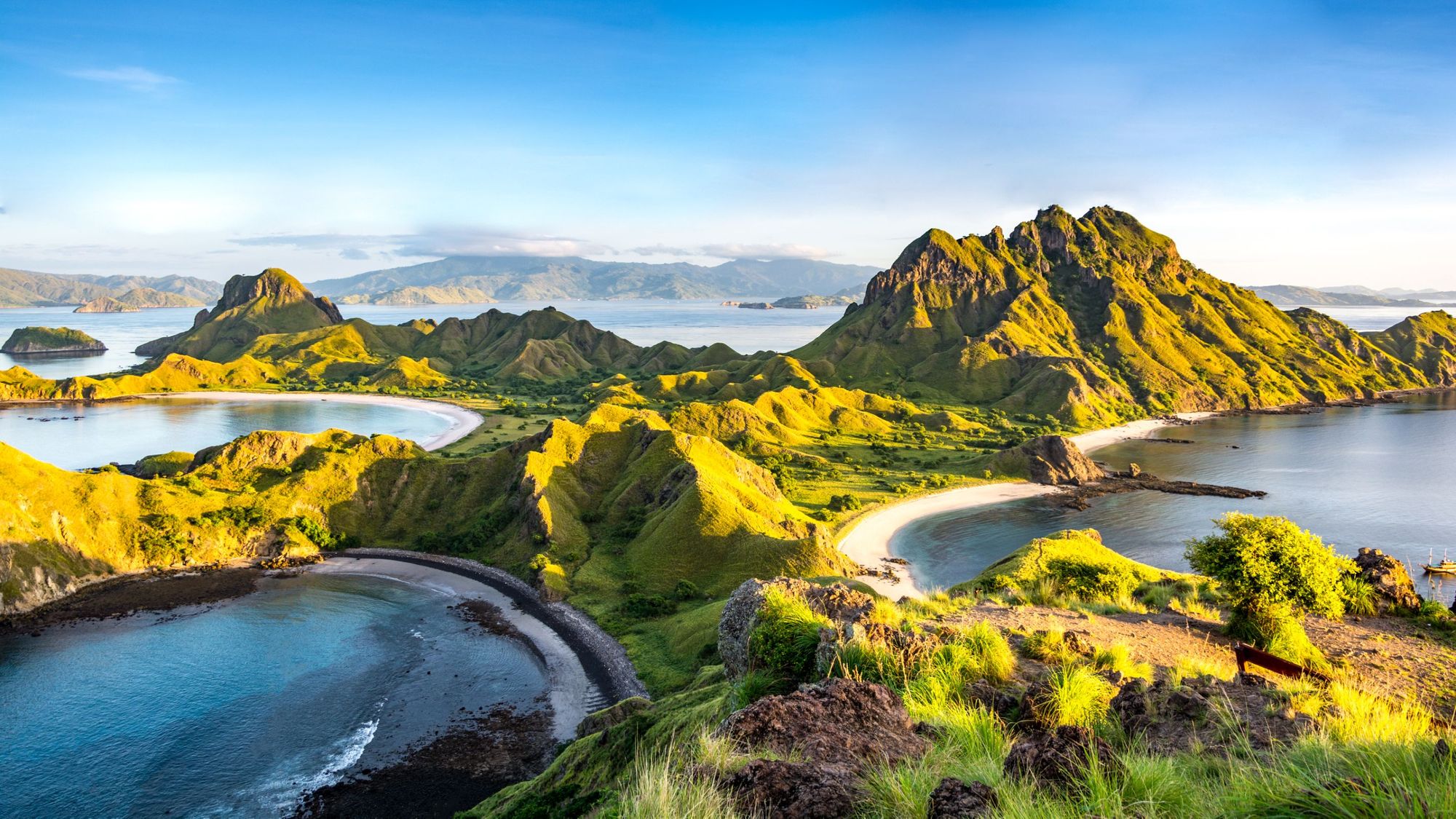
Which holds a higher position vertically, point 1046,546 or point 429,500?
point 1046,546

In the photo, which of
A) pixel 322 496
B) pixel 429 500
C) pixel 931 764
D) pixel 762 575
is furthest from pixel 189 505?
pixel 931 764

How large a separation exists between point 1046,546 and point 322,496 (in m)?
93.5

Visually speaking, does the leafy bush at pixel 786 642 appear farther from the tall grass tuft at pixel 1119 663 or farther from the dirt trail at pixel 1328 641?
the dirt trail at pixel 1328 641

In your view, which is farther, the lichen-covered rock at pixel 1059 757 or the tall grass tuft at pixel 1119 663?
the tall grass tuft at pixel 1119 663

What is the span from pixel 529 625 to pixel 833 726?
6523 centimetres

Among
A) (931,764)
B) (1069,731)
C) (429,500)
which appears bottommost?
(429,500)

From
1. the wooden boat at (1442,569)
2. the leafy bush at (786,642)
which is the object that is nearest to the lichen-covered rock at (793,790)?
the leafy bush at (786,642)

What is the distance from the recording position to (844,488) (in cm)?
12706

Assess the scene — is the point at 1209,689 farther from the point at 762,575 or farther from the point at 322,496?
the point at 322,496

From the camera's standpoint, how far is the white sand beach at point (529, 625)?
5547cm

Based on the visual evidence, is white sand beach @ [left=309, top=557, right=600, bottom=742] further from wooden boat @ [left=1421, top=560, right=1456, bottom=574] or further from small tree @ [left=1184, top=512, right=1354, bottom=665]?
wooden boat @ [left=1421, top=560, right=1456, bottom=574]

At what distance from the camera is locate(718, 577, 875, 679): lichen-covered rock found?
21594 millimetres

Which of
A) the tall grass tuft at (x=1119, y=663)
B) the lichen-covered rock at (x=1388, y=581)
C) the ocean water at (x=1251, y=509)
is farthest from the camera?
the ocean water at (x=1251, y=509)

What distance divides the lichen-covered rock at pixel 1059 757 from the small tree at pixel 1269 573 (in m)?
21.0
